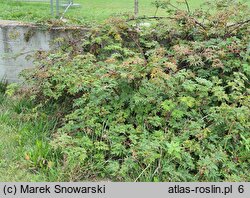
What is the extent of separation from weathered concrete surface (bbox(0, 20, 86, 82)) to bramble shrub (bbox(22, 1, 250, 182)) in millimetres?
249

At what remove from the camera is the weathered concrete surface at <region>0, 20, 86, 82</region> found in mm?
4652

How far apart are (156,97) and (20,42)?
2.13m

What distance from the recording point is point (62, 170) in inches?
121

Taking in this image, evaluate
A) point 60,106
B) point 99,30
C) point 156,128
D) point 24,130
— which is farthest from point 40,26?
point 156,128

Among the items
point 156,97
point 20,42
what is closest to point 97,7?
point 20,42

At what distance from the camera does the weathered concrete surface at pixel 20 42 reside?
183 inches

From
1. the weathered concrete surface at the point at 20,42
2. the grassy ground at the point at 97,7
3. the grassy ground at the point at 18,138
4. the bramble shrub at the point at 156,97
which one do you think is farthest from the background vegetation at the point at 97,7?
the grassy ground at the point at 18,138

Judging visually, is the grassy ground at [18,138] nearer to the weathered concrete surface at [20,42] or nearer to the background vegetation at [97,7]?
the weathered concrete surface at [20,42]

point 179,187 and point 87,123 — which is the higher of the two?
point 87,123

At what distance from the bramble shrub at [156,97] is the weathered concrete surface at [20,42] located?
0.82 feet

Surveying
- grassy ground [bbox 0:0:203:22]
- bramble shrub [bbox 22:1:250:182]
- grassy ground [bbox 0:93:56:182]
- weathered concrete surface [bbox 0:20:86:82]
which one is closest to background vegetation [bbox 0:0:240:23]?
grassy ground [bbox 0:0:203:22]

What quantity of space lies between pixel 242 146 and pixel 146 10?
709cm

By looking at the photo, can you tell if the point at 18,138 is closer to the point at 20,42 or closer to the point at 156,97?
the point at 156,97

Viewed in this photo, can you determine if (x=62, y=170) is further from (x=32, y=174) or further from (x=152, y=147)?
(x=152, y=147)
